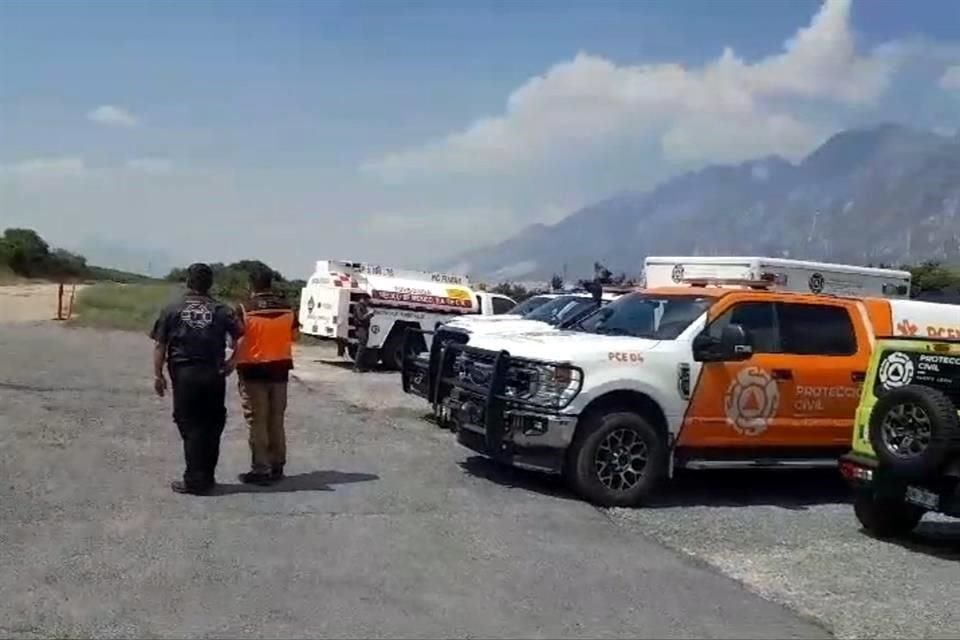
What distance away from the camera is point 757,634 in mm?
6684

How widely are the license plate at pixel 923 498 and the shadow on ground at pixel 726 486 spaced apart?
6.30ft

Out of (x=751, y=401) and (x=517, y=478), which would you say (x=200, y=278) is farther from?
(x=751, y=401)

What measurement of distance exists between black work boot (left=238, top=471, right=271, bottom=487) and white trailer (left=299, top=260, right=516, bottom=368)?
13536mm

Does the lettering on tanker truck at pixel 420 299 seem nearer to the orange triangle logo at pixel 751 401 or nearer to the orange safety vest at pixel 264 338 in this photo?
the orange safety vest at pixel 264 338

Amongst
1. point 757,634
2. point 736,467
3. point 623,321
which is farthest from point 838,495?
point 757,634

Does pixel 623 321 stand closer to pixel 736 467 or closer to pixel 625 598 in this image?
pixel 736 467

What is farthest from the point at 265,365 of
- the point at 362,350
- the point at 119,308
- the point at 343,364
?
the point at 119,308

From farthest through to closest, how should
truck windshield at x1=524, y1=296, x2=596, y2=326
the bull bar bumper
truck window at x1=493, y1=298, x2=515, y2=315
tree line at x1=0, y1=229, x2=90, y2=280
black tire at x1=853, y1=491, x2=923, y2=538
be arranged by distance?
tree line at x1=0, y1=229, x2=90, y2=280 < truck window at x1=493, y1=298, x2=515, y2=315 < truck windshield at x1=524, y1=296, x2=596, y2=326 < the bull bar bumper < black tire at x1=853, y1=491, x2=923, y2=538

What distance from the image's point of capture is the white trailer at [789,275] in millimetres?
14555

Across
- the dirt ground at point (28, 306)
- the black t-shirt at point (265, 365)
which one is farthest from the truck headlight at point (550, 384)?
the dirt ground at point (28, 306)

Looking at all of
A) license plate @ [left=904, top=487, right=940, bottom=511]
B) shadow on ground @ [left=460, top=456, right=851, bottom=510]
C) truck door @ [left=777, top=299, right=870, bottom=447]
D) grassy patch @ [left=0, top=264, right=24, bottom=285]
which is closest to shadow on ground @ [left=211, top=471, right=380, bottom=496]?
shadow on ground @ [left=460, top=456, right=851, bottom=510]

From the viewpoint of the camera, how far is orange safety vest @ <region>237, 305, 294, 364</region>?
406 inches

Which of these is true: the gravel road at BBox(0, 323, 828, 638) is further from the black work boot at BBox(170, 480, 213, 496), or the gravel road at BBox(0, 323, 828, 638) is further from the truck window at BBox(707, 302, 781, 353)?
the truck window at BBox(707, 302, 781, 353)

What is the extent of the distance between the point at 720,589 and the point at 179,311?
4642 millimetres
